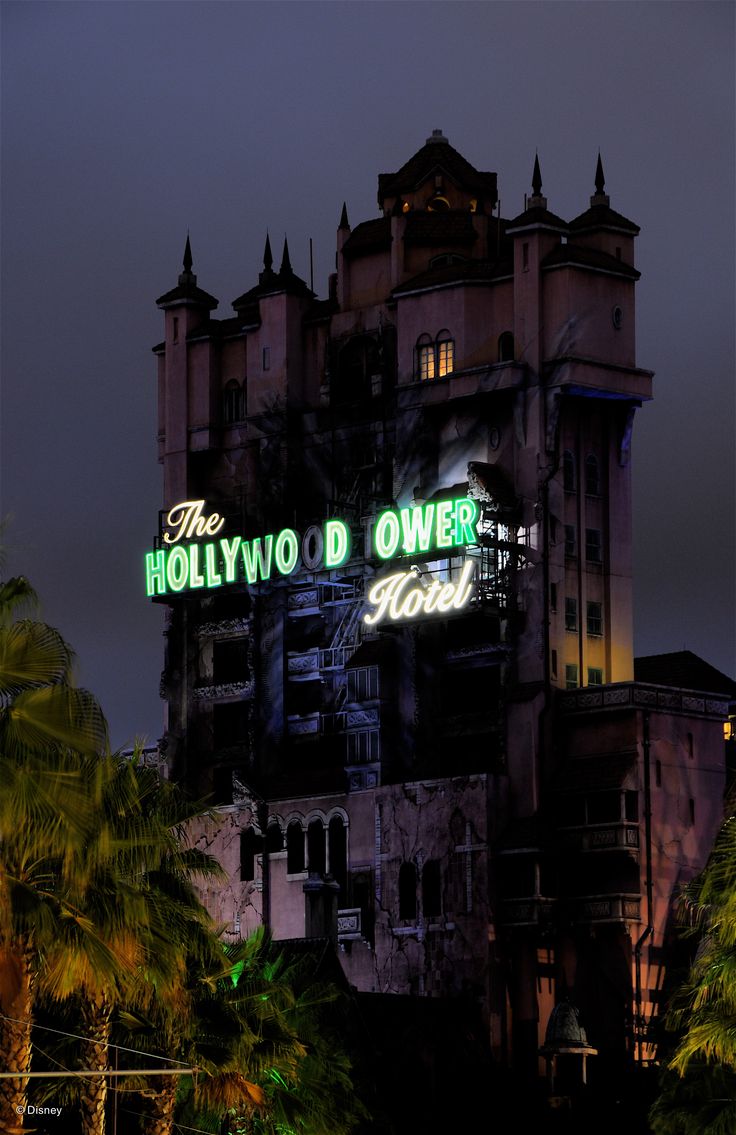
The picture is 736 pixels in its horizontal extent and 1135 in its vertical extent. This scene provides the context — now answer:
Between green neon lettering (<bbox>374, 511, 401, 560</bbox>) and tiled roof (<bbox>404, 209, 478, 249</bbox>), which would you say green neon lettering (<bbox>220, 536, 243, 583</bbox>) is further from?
tiled roof (<bbox>404, 209, 478, 249</bbox>)

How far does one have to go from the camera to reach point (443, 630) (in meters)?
129

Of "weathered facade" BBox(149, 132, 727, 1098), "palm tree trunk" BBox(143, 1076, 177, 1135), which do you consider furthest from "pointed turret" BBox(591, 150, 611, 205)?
"palm tree trunk" BBox(143, 1076, 177, 1135)

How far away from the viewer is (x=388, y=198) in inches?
5566

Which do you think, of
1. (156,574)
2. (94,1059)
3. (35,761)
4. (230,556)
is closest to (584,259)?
(230,556)

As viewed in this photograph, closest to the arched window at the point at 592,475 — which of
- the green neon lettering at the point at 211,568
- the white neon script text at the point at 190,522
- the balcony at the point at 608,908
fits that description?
the balcony at the point at 608,908

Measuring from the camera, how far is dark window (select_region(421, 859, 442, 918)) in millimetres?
124938

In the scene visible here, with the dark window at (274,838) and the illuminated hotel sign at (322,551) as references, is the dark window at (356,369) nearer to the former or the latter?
the illuminated hotel sign at (322,551)

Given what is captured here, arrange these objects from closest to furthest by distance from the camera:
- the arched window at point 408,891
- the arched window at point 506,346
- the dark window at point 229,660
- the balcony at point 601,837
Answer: the balcony at point 601,837 < the arched window at point 408,891 < the arched window at point 506,346 < the dark window at point 229,660

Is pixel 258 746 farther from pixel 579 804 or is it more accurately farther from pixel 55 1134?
pixel 55 1134

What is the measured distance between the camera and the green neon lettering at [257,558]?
135 metres

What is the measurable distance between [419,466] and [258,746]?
1640cm

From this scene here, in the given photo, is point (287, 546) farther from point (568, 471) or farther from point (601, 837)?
point (601, 837)

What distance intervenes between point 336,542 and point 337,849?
47.8 ft

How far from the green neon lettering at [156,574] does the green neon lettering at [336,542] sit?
1214cm
